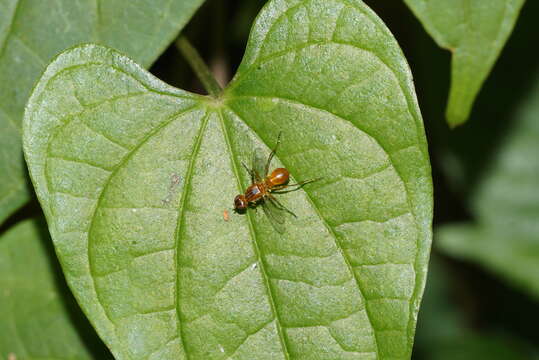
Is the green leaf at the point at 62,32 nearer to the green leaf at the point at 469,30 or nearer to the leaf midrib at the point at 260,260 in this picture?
the leaf midrib at the point at 260,260

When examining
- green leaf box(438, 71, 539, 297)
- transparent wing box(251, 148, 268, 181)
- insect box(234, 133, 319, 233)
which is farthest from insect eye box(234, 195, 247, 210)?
green leaf box(438, 71, 539, 297)

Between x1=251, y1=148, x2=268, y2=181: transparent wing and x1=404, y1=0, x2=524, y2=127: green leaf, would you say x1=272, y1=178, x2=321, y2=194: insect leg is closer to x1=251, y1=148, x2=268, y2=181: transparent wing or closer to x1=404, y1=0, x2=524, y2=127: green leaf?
x1=251, y1=148, x2=268, y2=181: transparent wing

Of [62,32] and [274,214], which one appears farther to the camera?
[62,32]

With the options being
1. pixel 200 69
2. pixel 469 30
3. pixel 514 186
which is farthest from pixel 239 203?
pixel 514 186

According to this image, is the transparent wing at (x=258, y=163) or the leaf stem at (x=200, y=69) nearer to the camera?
the transparent wing at (x=258, y=163)

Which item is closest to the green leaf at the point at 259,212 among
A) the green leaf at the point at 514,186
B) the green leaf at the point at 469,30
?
the green leaf at the point at 469,30

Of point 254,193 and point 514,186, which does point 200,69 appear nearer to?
point 254,193

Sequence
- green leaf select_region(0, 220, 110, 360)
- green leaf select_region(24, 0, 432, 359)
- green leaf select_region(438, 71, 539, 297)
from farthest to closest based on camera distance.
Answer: green leaf select_region(438, 71, 539, 297)
green leaf select_region(0, 220, 110, 360)
green leaf select_region(24, 0, 432, 359)
